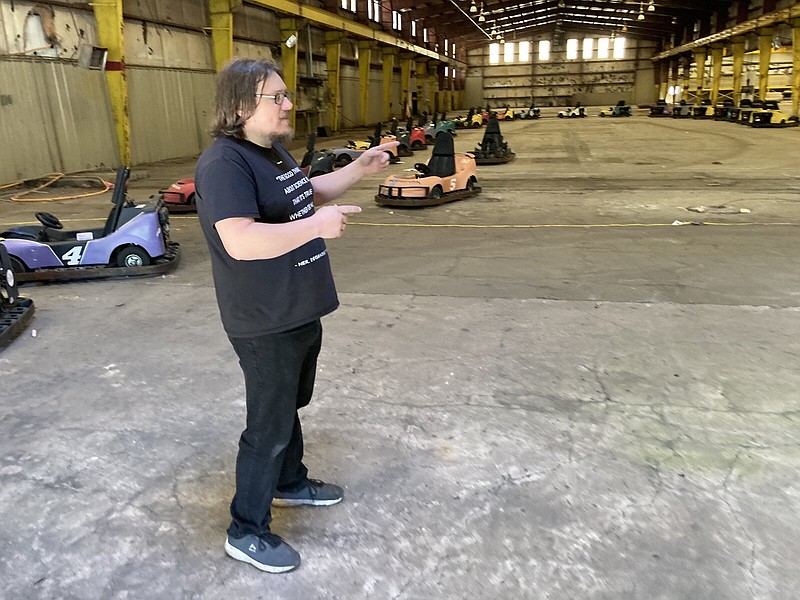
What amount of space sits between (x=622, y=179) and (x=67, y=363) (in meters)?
11.1

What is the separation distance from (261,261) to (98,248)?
185 inches

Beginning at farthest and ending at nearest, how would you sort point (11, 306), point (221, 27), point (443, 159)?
1. point (221, 27)
2. point (443, 159)
3. point (11, 306)

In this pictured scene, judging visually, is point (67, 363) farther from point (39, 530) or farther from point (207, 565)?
point (207, 565)

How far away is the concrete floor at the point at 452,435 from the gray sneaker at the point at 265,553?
0.04 metres

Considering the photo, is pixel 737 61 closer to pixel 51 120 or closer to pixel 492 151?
pixel 492 151

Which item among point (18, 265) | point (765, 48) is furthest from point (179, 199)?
point (765, 48)

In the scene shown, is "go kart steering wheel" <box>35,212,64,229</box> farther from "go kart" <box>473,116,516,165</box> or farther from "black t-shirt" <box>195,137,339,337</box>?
"go kart" <box>473,116,516,165</box>

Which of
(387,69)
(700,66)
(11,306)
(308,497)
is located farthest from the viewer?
(700,66)

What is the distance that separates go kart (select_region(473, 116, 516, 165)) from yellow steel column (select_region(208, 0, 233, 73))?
28.4 feet

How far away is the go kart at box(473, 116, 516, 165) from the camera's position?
15.6 m

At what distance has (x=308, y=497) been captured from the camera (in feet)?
8.45

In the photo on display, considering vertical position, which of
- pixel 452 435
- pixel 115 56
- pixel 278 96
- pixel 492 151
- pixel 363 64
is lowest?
pixel 452 435

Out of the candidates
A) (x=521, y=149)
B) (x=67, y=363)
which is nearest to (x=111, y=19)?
(x=521, y=149)

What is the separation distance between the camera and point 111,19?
14328 mm
